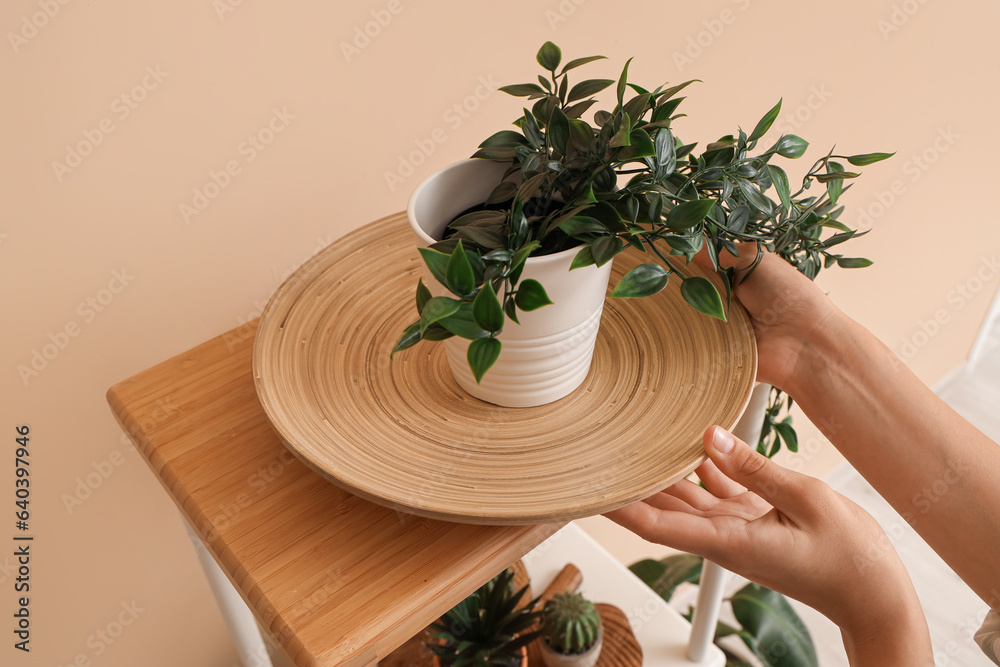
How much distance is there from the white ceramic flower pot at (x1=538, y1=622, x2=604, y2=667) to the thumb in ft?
1.67

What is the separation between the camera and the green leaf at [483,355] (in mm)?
467

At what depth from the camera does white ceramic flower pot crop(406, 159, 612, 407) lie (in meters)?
0.54

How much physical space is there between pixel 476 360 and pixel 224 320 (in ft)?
1.51

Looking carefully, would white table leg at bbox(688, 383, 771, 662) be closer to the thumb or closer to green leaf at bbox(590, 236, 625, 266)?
the thumb

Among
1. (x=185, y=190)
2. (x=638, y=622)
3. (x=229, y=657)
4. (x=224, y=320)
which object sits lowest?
(x=229, y=657)

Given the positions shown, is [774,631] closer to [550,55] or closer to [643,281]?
[643,281]

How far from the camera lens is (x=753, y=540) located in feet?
2.17

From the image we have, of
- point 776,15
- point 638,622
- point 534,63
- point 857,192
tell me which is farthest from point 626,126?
point 857,192

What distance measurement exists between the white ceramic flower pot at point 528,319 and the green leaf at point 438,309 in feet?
0.22

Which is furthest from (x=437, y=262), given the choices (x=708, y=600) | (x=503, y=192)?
(x=708, y=600)

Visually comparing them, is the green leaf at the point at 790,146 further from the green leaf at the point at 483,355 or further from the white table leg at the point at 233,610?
the white table leg at the point at 233,610

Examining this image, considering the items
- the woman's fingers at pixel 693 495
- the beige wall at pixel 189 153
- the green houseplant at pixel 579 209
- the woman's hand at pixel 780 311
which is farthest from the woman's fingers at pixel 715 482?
the beige wall at pixel 189 153

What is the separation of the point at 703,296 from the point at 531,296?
0.47ft

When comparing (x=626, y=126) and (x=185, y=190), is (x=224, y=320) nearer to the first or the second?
(x=185, y=190)
